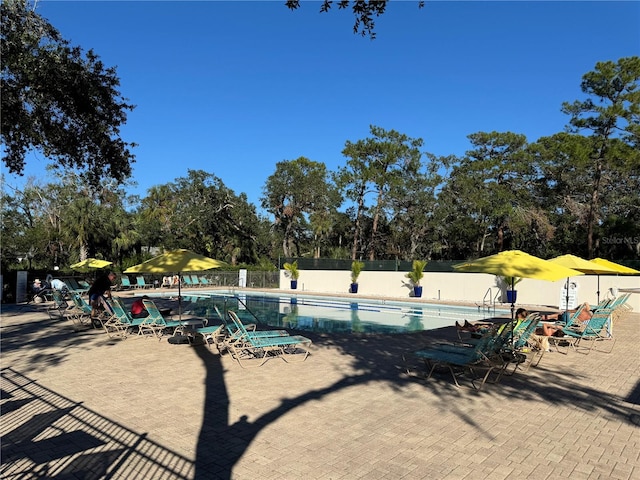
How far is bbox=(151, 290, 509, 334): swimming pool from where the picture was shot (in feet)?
49.6

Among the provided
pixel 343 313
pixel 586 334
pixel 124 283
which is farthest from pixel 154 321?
pixel 124 283

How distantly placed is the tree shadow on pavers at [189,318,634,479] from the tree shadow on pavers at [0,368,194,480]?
38cm

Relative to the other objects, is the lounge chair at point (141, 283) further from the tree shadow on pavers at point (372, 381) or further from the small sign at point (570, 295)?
the small sign at point (570, 295)

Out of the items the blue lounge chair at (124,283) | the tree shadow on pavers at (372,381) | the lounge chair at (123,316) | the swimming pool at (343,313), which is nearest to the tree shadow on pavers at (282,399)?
the tree shadow on pavers at (372,381)

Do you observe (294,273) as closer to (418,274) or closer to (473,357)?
(418,274)

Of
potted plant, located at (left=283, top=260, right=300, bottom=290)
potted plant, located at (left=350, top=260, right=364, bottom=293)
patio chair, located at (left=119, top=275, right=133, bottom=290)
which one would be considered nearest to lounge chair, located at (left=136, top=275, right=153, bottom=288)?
patio chair, located at (left=119, top=275, right=133, bottom=290)

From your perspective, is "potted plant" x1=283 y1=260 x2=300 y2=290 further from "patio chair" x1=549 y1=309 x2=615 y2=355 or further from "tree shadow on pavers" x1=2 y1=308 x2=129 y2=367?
"patio chair" x1=549 y1=309 x2=615 y2=355

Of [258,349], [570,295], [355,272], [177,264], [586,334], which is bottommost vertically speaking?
[258,349]

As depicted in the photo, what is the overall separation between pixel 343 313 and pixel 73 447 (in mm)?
15441

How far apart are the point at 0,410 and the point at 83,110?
27.7 ft

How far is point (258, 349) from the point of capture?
8305 mm

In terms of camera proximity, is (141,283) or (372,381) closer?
(372,381)

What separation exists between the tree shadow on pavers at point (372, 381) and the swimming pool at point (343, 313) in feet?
16.6

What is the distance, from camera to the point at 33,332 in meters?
10.6
